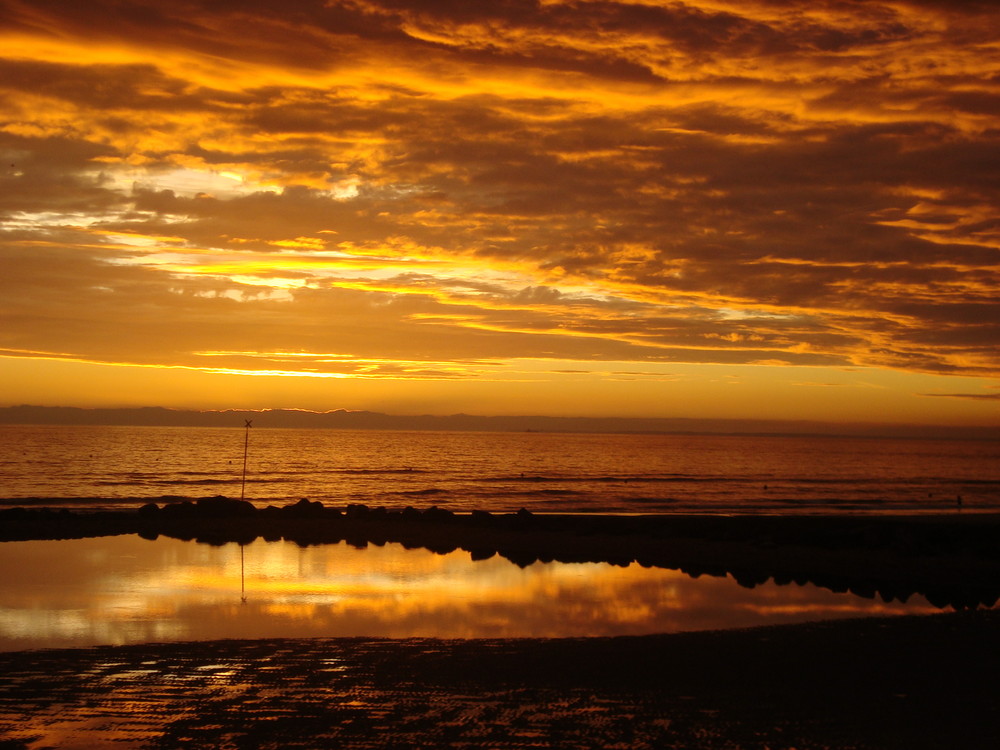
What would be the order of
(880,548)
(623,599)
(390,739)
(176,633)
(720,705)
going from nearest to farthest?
(390,739) < (720,705) < (176,633) < (623,599) < (880,548)

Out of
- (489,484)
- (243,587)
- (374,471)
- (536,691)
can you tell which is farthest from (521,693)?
(374,471)

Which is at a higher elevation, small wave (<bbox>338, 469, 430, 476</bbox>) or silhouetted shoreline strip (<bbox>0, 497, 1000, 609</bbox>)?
small wave (<bbox>338, 469, 430, 476</bbox>)

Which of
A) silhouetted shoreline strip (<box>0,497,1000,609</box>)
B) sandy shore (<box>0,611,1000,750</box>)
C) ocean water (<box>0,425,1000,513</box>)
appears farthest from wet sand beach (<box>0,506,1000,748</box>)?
ocean water (<box>0,425,1000,513</box>)

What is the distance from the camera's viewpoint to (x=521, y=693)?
33.0ft

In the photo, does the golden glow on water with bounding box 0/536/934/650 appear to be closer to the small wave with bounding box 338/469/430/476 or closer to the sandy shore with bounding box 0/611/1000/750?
the sandy shore with bounding box 0/611/1000/750

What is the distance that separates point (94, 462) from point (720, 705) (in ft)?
266

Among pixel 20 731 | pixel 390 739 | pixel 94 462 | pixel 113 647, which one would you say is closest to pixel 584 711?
pixel 390 739

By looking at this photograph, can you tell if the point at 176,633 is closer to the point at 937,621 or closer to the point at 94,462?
the point at 937,621

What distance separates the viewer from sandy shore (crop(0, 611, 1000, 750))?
8539mm

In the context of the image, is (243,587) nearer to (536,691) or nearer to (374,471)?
(536,691)

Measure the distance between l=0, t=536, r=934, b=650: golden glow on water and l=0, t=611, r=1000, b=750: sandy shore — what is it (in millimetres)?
1444

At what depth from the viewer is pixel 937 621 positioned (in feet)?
47.2

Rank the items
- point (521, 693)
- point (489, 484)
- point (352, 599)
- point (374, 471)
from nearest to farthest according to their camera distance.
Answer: point (521, 693)
point (352, 599)
point (489, 484)
point (374, 471)

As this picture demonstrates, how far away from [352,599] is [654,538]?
13671 millimetres
